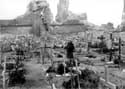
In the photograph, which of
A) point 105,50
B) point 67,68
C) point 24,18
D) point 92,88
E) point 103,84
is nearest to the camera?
point 92,88

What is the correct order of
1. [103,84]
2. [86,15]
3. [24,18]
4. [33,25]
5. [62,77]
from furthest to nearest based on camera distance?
[86,15] < [24,18] < [33,25] < [62,77] < [103,84]

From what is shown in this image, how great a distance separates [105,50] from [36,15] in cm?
1596

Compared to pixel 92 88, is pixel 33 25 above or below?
above

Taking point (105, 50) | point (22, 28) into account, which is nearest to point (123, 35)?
point (105, 50)

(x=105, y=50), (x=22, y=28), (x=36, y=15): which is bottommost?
(x=105, y=50)

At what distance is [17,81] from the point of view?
223 inches

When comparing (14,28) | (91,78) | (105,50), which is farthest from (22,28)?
(91,78)

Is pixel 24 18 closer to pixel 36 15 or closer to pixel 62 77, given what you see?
pixel 36 15

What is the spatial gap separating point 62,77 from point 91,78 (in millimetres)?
1296

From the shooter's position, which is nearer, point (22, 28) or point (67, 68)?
point (67, 68)

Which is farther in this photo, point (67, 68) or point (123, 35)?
point (123, 35)

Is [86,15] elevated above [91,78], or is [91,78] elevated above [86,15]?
[86,15]

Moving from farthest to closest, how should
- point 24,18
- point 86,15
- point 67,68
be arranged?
1. point 86,15
2. point 24,18
3. point 67,68

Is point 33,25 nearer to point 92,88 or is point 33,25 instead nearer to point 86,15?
point 86,15
